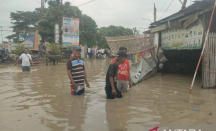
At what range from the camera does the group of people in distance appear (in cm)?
498

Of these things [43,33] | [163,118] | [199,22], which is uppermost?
[43,33]

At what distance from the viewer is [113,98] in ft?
17.0

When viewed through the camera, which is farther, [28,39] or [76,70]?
[28,39]

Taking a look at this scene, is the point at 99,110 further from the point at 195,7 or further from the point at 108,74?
the point at 195,7

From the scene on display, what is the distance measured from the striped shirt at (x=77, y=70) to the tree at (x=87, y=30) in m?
26.3

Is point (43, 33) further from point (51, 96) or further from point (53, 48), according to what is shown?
point (51, 96)

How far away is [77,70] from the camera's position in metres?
5.29

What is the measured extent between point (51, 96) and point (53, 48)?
535 inches

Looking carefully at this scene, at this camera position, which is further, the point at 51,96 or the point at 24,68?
the point at 24,68

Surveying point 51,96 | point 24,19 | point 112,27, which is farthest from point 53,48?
point 112,27

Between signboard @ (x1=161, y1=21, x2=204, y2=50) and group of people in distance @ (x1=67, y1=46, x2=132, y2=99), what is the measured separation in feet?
11.5

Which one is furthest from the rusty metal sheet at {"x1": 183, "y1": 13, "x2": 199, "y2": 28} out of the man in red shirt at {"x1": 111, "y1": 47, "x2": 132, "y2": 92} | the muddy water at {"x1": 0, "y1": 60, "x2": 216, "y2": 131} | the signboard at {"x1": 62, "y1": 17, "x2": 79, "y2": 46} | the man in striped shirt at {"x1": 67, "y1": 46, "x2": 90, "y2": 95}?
the signboard at {"x1": 62, "y1": 17, "x2": 79, "y2": 46}

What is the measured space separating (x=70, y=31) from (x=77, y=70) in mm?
17642

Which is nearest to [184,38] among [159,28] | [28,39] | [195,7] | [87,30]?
[195,7]
